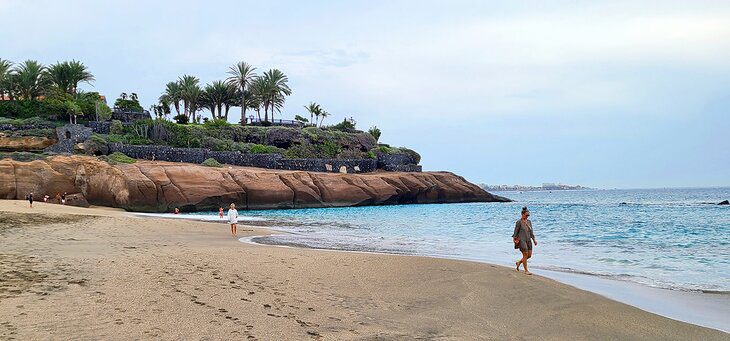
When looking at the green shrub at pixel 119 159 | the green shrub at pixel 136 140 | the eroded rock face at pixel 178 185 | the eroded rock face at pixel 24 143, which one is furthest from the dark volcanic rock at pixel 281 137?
the eroded rock face at pixel 24 143

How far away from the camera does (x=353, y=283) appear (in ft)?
35.5

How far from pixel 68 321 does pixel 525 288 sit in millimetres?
8098

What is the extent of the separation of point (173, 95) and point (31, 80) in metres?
20.5

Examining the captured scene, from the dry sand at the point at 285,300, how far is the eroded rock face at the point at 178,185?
1152 inches

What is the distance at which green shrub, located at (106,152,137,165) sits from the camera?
47662 millimetres

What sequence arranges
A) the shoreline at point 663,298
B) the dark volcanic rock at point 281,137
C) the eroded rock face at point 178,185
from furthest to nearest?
1. the dark volcanic rock at point 281,137
2. the eroded rock face at point 178,185
3. the shoreline at point 663,298

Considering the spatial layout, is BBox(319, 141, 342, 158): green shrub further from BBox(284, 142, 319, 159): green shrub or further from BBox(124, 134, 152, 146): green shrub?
BBox(124, 134, 152, 146): green shrub

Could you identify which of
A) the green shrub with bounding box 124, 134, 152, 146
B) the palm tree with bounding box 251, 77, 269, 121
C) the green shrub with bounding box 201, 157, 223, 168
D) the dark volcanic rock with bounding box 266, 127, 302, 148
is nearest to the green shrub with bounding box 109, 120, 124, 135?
the green shrub with bounding box 124, 134, 152, 146

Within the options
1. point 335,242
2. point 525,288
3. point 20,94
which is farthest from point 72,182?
point 525,288

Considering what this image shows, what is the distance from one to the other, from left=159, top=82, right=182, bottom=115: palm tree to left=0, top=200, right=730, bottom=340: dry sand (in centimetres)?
7295

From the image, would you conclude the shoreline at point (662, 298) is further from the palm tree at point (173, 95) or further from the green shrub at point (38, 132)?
the palm tree at point (173, 95)

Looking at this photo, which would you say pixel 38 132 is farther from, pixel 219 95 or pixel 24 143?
pixel 219 95

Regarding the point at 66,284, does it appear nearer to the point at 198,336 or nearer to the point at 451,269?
the point at 198,336

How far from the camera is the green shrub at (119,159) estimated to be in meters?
47.7
